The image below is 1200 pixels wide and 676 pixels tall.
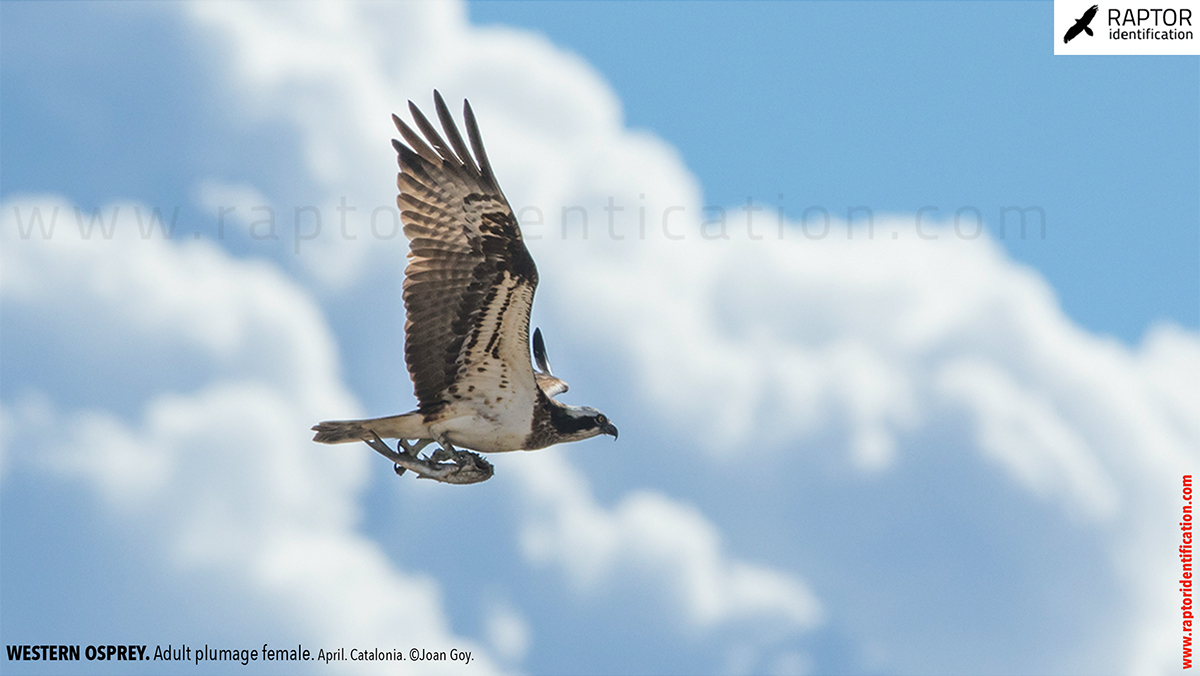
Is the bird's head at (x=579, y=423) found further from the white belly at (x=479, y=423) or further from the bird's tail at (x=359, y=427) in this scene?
the bird's tail at (x=359, y=427)

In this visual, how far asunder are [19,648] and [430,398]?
547 centimetres

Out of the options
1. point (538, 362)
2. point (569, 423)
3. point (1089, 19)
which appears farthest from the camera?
point (1089, 19)

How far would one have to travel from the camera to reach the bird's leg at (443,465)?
11727 mm

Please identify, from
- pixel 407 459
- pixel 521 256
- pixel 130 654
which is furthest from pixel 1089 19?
pixel 130 654

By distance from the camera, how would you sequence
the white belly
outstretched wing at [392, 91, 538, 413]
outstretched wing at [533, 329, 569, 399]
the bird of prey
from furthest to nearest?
the bird of prey → outstretched wing at [533, 329, 569, 399] → the white belly → outstretched wing at [392, 91, 538, 413]

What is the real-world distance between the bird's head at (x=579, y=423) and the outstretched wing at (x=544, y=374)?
47.1 inches

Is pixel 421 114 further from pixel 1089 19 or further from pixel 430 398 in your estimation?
pixel 1089 19

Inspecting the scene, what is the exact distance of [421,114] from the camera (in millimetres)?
11625

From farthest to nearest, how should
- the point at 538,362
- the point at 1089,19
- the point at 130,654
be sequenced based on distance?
the point at 1089,19 < the point at 538,362 < the point at 130,654

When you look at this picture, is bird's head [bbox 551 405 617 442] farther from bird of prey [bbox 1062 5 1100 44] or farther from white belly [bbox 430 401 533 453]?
bird of prey [bbox 1062 5 1100 44]

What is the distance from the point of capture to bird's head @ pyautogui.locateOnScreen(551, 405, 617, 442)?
1213 cm

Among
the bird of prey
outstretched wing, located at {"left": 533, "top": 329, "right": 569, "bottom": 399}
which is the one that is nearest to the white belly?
outstretched wing, located at {"left": 533, "top": 329, "right": 569, "bottom": 399}

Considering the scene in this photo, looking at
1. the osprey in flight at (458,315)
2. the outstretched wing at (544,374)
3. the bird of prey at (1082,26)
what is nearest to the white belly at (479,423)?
the osprey in flight at (458,315)

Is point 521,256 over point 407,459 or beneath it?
over
